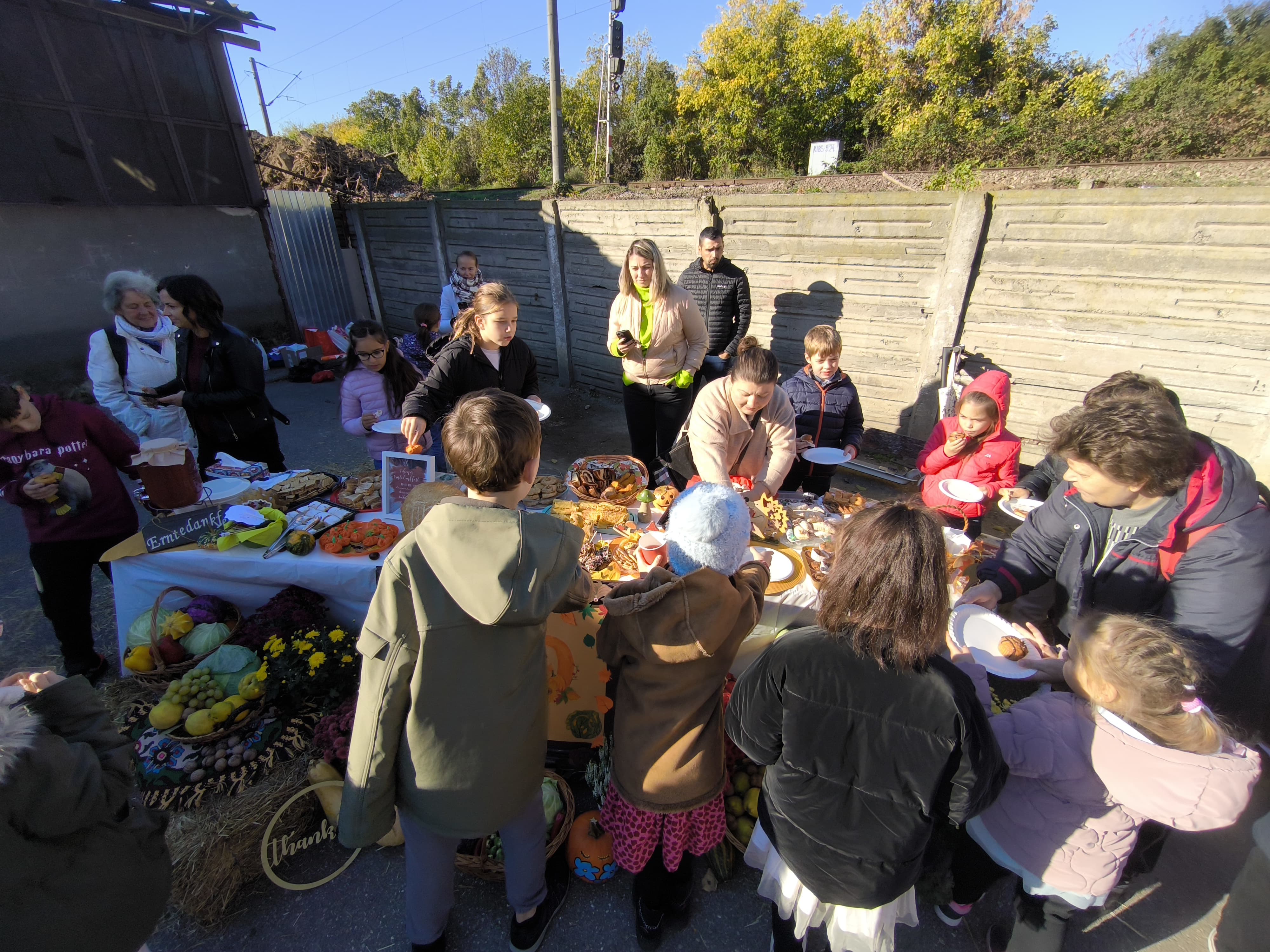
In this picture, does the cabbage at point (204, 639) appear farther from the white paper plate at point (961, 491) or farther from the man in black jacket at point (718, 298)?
the man in black jacket at point (718, 298)

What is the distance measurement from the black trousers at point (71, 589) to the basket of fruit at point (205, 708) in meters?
0.84

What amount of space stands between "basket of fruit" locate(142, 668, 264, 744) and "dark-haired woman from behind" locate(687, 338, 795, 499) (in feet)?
7.60

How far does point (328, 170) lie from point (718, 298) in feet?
37.0

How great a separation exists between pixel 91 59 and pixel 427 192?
8.54 metres

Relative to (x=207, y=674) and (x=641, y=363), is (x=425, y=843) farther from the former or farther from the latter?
(x=641, y=363)

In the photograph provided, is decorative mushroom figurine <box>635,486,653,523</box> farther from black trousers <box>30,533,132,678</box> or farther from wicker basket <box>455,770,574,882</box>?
black trousers <box>30,533,132,678</box>

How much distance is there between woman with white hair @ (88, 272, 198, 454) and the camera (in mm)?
3197

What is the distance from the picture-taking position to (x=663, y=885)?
6.46ft

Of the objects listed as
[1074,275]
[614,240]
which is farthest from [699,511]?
[614,240]

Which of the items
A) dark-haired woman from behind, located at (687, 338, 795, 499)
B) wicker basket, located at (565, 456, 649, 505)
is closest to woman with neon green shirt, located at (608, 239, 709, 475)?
wicker basket, located at (565, 456, 649, 505)

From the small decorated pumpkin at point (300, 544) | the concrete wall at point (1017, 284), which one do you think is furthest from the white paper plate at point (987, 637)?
the small decorated pumpkin at point (300, 544)

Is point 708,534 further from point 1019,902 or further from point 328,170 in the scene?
point 328,170

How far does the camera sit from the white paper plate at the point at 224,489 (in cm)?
292

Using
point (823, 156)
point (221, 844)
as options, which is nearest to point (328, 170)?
point (221, 844)
